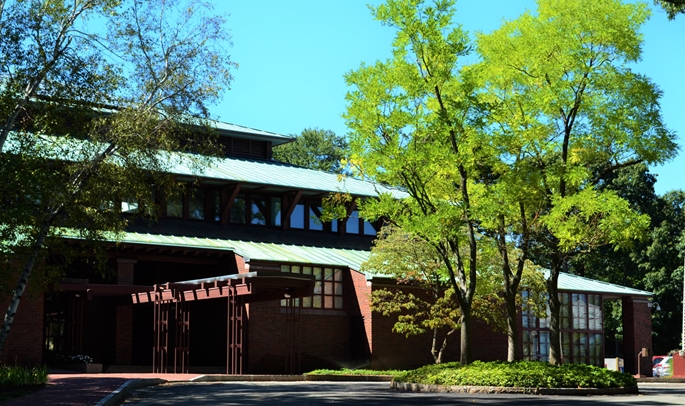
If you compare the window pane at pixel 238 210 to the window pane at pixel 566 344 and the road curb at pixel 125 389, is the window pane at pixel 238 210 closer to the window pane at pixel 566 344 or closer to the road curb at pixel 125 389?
the window pane at pixel 566 344

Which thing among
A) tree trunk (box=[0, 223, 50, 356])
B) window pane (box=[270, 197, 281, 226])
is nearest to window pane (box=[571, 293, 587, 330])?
window pane (box=[270, 197, 281, 226])

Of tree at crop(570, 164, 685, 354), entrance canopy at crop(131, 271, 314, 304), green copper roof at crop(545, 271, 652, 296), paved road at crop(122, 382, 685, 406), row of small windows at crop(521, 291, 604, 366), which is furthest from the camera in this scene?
tree at crop(570, 164, 685, 354)

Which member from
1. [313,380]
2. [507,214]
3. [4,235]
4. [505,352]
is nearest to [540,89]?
[507,214]

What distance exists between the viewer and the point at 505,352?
45.4 meters

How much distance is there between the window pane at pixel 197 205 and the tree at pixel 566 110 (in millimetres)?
19626

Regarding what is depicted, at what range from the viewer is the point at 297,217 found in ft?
155

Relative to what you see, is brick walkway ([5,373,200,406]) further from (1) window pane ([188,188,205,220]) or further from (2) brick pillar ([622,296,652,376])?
(2) brick pillar ([622,296,652,376])

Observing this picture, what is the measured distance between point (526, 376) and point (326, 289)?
60.4ft

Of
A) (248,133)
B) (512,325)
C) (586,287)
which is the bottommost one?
(512,325)

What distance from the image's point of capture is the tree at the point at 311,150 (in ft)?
271

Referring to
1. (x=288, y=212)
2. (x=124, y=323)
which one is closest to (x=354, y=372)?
(x=124, y=323)

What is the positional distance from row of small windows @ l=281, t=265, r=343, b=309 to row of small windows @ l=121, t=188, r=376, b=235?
2807 millimetres

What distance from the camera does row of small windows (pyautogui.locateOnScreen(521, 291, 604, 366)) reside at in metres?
46.7

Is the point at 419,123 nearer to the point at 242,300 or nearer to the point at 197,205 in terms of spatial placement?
the point at 242,300
